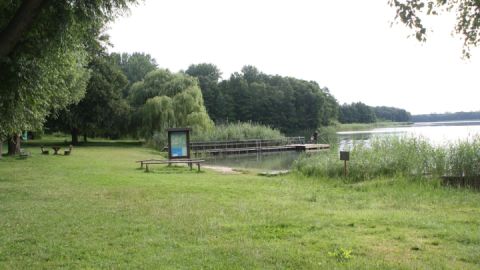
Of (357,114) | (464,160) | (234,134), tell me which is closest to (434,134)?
(464,160)

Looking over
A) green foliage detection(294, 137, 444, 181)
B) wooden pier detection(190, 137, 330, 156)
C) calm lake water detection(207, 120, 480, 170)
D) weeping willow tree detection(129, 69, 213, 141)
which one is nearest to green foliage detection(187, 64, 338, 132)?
wooden pier detection(190, 137, 330, 156)

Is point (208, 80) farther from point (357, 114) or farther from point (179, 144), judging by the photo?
point (179, 144)

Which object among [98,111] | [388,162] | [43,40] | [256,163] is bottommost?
[256,163]

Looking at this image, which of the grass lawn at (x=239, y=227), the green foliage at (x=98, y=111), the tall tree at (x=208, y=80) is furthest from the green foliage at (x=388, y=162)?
the tall tree at (x=208, y=80)

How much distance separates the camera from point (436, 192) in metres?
10.3

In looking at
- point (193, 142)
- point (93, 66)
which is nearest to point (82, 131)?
point (93, 66)

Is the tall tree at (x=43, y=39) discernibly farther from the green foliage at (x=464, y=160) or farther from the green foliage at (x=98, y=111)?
the green foliage at (x=98, y=111)

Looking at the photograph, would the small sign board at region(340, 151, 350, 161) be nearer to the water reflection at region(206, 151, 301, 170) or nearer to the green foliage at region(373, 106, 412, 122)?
the water reflection at region(206, 151, 301, 170)

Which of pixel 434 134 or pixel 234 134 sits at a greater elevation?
pixel 234 134

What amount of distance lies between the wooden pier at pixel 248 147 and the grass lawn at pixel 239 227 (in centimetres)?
2177

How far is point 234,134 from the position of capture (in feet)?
127

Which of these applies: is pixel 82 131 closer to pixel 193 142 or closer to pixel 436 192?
pixel 193 142

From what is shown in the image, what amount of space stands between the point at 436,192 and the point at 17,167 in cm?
1465

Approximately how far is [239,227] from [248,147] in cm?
3164
